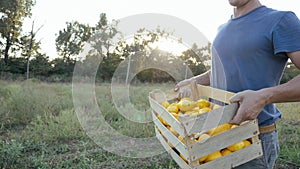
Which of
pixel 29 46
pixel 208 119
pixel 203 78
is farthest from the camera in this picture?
pixel 29 46

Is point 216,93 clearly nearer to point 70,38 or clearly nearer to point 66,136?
point 66,136

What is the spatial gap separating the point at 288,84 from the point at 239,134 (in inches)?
10.3

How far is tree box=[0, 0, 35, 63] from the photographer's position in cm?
1354

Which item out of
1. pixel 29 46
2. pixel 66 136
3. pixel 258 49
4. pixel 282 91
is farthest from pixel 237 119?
pixel 29 46

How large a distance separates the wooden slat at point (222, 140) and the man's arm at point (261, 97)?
0.04 meters

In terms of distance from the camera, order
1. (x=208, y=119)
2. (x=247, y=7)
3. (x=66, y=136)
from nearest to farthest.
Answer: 1. (x=208, y=119)
2. (x=247, y=7)
3. (x=66, y=136)

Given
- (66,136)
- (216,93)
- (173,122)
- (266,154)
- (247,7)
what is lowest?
(66,136)

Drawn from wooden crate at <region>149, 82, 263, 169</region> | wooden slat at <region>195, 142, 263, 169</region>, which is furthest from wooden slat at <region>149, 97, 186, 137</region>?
Answer: wooden slat at <region>195, 142, 263, 169</region>

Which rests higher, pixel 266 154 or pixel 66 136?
pixel 266 154

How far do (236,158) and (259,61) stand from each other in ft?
1.30

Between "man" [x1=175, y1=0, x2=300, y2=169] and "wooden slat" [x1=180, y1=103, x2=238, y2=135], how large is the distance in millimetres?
25

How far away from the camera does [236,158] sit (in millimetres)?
1017

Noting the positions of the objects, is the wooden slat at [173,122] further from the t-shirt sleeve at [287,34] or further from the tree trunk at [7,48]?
the tree trunk at [7,48]

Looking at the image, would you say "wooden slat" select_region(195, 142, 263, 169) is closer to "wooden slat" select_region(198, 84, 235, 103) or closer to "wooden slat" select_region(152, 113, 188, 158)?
"wooden slat" select_region(152, 113, 188, 158)
